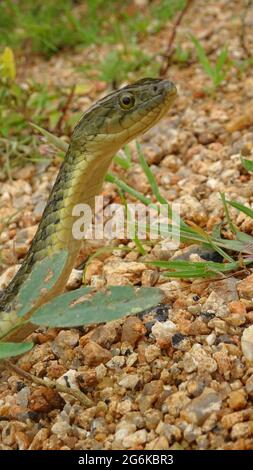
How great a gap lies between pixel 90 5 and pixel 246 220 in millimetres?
2407

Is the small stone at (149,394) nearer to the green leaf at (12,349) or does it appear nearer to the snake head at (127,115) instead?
the green leaf at (12,349)

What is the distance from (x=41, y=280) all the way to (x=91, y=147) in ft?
1.79

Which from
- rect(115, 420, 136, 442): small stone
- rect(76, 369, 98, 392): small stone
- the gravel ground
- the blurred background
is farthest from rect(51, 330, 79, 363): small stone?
the blurred background

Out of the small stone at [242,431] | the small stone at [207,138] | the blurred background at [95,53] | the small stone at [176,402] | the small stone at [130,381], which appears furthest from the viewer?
the blurred background at [95,53]

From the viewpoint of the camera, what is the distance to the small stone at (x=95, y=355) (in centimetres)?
189

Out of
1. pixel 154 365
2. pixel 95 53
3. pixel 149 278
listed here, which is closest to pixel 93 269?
pixel 149 278

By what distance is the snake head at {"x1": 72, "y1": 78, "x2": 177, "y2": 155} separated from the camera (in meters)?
2.11

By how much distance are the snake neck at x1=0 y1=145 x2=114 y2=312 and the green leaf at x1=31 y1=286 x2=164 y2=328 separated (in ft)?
1.29

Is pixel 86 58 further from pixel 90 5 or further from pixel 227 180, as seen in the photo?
pixel 227 180

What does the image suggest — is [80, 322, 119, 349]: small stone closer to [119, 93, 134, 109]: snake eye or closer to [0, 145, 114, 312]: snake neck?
[0, 145, 114, 312]: snake neck

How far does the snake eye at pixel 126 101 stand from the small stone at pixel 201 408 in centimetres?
90

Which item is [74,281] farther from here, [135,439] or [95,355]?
[135,439]

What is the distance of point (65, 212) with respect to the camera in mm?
2107

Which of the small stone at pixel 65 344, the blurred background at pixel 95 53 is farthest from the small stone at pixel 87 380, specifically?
the blurred background at pixel 95 53
